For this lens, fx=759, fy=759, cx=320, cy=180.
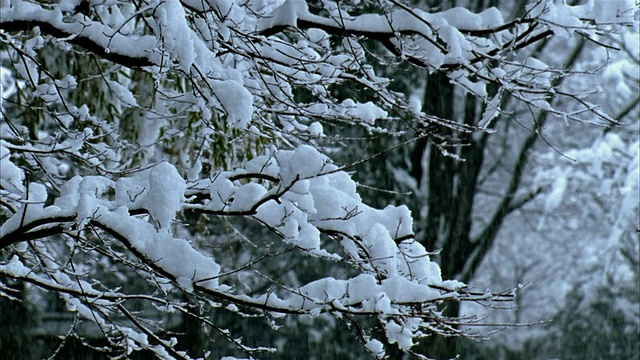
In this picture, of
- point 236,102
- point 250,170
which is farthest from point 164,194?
point 250,170

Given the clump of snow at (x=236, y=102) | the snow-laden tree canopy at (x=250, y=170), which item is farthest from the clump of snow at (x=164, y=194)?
the clump of snow at (x=236, y=102)

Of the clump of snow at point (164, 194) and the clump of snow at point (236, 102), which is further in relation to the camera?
the clump of snow at point (236, 102)

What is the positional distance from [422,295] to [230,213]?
2.42 feet

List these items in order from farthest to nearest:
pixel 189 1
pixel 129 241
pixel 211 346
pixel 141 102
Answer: pixel 211 346 → pixel 141 102 → pixel 189 1 → pixel 129 241

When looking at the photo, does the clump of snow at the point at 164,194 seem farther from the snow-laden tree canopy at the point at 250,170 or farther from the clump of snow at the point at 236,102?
the clump of snow at the point at 236,102

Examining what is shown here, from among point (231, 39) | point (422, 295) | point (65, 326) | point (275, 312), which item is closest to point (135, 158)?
point (231, 39)

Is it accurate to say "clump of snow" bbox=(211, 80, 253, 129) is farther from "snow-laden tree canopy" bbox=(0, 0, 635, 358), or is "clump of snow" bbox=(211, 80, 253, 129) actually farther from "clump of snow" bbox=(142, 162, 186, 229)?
"clump of snow" bbox=(142, 162, 186, 229)

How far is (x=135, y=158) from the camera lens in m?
4.82

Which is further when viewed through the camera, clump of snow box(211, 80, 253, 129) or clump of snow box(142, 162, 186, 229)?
clump of snow box(211, 80, 253, 129)

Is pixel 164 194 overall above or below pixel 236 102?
below

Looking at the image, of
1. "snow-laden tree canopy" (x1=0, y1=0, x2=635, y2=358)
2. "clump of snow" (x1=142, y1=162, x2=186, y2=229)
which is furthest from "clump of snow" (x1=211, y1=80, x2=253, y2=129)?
"clump of snow" (x1=142, y1=162, x2=186, y2=229)

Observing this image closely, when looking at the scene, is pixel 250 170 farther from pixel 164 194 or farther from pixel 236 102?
pixel 164 194

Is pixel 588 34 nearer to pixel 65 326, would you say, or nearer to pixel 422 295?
pixel 422 295

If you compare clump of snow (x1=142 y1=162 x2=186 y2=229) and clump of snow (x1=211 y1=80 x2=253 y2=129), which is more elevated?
clump of snow (x1=211 y1=80 x2=253 y2=129)
